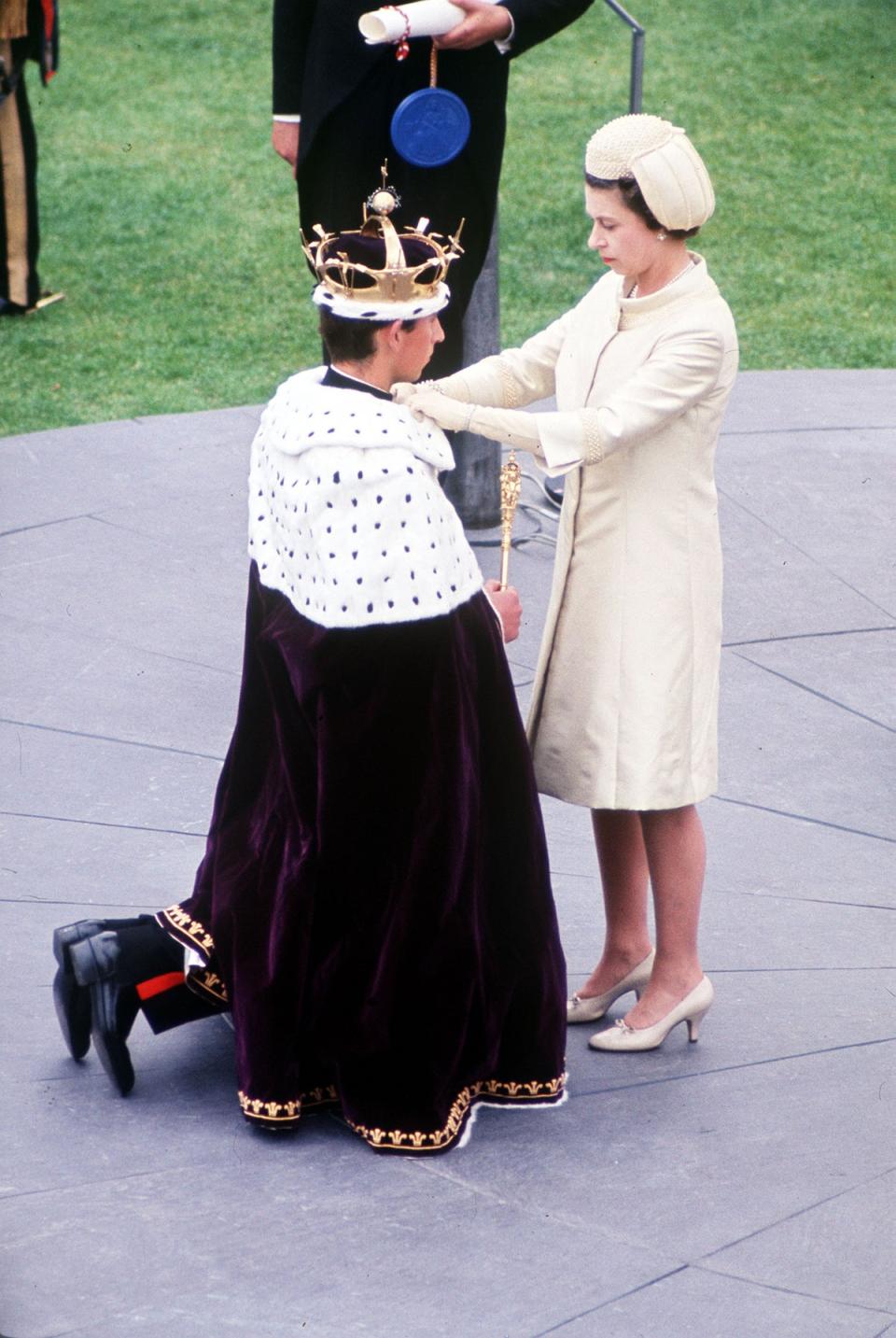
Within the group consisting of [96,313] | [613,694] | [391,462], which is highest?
[391,462]

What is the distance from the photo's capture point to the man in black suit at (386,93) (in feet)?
18.5

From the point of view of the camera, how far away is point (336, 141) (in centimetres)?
578

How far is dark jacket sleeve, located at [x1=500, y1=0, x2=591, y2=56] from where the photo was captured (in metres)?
5.66

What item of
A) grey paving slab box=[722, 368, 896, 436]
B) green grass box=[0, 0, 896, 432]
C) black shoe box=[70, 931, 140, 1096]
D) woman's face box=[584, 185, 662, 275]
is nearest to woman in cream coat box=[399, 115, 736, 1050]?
woman's face box=[584, 185, 662, 275]

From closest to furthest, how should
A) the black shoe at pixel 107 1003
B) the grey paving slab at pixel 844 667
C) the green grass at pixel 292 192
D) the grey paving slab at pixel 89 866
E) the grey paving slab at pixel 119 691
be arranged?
the black shoe at pixel 107 1003 < the grey paving slab at pixel 89 866 < the grey paving slab at pixel 119 691 < the grey paving slab at pixel 844 667 < the green grass at pixel 292 192

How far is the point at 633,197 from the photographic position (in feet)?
11.5

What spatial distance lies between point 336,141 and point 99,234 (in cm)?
A: 569

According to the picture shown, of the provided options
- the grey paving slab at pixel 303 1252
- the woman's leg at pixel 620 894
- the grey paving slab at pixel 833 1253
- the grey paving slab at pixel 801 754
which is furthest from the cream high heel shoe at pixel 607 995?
the grey paving slab at pixel 801 754

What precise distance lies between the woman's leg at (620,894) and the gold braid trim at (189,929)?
2.64 ft

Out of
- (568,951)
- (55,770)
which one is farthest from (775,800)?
(55,770)

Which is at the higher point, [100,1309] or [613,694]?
[613,694]

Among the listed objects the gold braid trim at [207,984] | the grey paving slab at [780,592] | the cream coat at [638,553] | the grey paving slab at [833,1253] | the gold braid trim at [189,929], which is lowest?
the grey paving slab at [780,592]

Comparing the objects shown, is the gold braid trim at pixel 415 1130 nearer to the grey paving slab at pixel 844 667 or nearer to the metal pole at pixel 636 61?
the grey paving slab at pixel 844 667

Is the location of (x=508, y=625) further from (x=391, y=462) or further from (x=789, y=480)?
(x=789, y=480)
